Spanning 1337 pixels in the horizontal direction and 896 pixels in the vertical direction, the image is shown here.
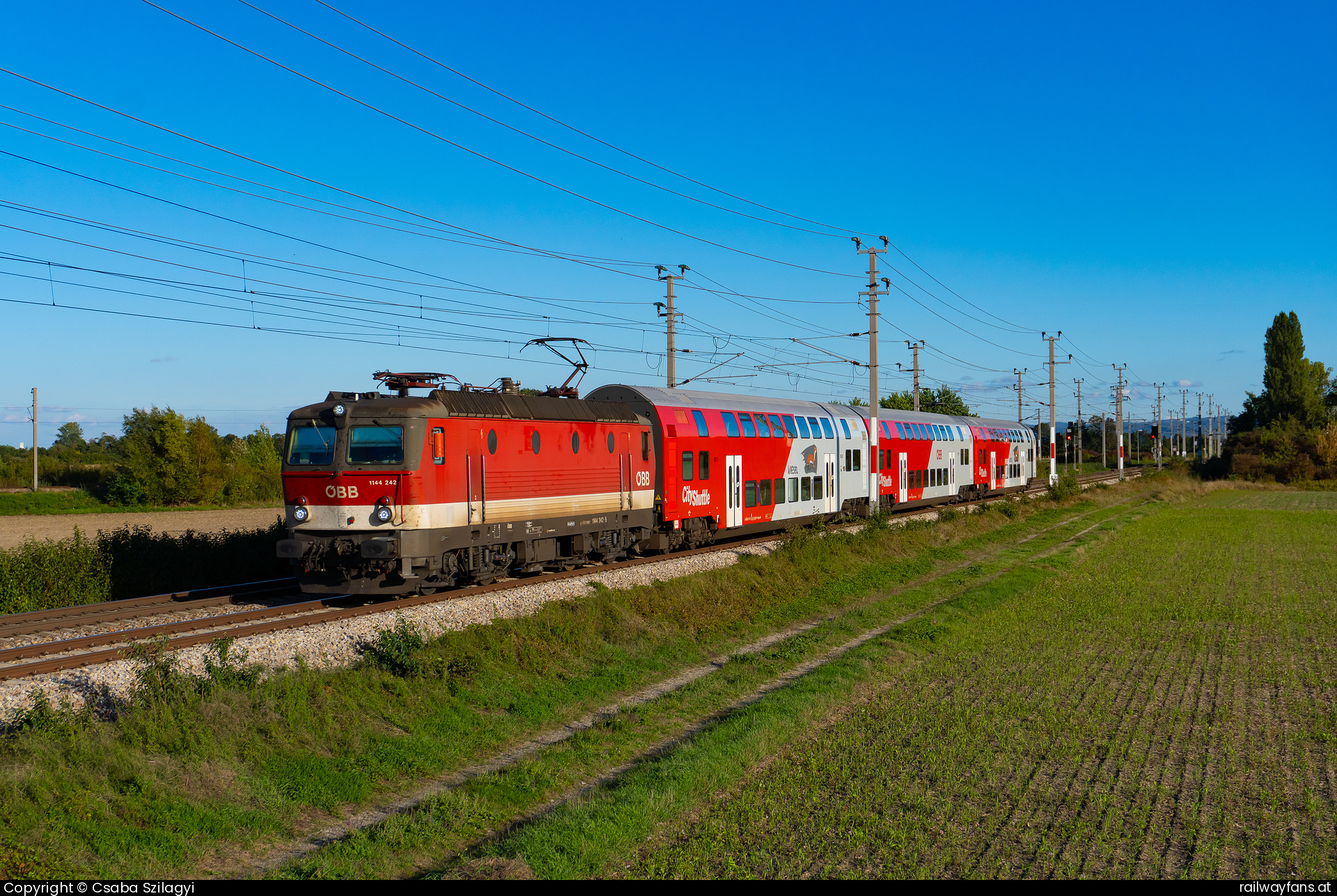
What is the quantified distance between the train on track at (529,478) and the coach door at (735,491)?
0.05m

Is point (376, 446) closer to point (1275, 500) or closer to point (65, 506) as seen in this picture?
point (65, 506)

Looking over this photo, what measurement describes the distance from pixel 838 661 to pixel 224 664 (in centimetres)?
859

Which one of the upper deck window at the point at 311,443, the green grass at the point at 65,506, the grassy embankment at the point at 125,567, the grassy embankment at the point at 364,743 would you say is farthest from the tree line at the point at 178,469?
the grassy embankment at the point at 364,743

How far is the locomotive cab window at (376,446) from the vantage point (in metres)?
16.0

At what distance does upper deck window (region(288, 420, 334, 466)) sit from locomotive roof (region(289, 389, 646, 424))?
0.22 meters

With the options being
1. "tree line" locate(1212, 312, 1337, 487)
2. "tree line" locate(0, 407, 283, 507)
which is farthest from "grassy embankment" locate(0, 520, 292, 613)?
"tree line" locate(1212, 312, 1337, 487)

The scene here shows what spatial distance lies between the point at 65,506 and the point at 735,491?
49.8 m

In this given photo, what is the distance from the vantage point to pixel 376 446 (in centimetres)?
1611

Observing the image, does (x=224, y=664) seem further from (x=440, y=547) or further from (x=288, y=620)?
(x=440, y=547)

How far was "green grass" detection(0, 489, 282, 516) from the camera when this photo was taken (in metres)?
53.8

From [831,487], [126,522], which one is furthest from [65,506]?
[831,487]

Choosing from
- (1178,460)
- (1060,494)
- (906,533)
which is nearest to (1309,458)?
(1178,460)

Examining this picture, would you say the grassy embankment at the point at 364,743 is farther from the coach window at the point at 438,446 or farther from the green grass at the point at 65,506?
the green grass at the point at 65,506

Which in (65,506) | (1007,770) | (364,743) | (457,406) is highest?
(457,406)
